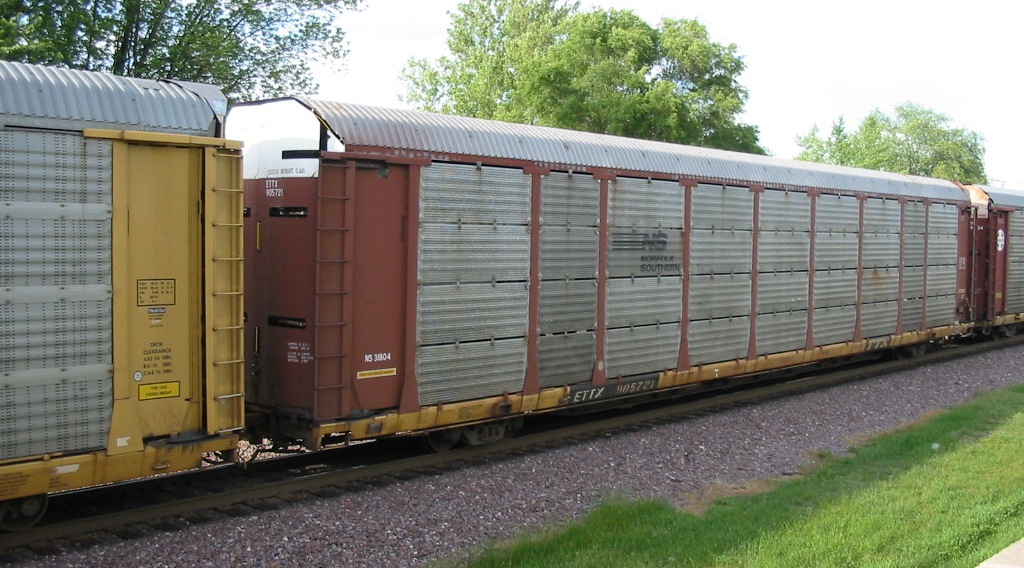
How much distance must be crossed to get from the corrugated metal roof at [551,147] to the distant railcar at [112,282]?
136cm

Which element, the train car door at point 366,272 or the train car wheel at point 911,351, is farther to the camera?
the train car wheel at point 911,351

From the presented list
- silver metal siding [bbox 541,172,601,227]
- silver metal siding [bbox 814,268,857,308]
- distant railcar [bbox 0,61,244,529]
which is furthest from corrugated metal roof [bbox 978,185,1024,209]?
distant railcar [bbox 0,61,244,529]

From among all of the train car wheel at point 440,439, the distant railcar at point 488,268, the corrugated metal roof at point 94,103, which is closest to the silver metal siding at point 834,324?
the distant railcar at point 488,268

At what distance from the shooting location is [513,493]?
7918mm

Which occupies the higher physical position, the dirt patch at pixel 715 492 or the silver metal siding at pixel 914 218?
the silver metal siding at pixel 914 218

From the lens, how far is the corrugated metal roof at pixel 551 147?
8094mm

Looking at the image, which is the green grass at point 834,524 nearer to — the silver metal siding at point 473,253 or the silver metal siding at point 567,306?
the silver metal siding at point 567,306

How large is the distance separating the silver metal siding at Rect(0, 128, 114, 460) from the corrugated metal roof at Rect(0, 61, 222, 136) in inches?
5.6

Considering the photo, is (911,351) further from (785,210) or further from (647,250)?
(647,250)

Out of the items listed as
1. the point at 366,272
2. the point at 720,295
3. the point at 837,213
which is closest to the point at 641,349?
the point at 720,295

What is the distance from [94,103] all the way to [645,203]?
6538mm

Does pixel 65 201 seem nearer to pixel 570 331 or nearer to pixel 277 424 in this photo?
pixel 277 424

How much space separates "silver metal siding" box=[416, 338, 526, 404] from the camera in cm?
860

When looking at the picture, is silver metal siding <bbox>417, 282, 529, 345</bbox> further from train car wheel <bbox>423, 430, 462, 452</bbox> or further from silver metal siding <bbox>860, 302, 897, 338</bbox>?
silver metal siding <bbox>860, 302, 897, 338</bbox>
